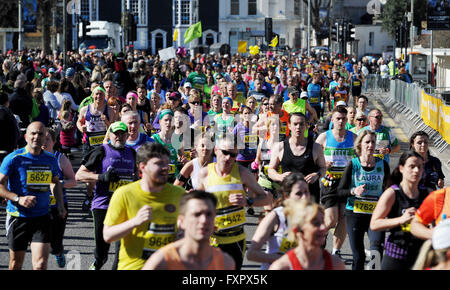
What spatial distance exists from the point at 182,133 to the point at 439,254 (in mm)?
6143

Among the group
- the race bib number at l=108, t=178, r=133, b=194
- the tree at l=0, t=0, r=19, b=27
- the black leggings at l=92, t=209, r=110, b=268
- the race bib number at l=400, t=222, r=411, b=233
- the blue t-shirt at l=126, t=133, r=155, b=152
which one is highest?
the tree at l=0, t=0, r=19, b=27

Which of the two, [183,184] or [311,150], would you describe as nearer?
[183,184]

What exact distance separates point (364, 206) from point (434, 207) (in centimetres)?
242

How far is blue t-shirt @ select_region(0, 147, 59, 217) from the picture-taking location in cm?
793

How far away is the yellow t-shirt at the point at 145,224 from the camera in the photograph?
20.3 ft

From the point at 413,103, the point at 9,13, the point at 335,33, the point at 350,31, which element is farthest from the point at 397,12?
the point at 413,103

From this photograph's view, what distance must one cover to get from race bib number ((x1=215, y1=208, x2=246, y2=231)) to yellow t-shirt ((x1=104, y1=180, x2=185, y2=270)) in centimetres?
111

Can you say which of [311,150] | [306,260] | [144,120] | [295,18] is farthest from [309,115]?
[295,18]

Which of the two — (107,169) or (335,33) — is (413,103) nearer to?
(335,33)

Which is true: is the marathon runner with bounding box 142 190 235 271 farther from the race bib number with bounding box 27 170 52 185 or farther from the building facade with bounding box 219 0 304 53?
the building facade with bounding box 219 0 304 53

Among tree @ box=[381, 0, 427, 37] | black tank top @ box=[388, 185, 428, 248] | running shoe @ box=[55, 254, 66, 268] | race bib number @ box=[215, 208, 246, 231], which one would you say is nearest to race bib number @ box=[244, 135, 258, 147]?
running shoe @ box=[55, 254, 66, 268]

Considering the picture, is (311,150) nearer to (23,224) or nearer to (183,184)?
(183,184)

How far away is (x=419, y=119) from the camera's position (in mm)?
24250

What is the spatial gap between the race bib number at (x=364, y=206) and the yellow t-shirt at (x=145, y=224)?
116 inches
